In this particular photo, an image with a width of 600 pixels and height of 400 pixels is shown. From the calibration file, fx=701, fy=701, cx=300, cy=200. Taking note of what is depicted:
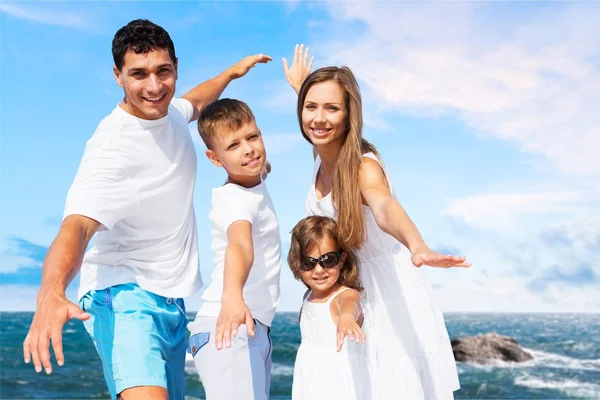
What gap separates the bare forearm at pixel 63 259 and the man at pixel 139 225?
13 centimetres

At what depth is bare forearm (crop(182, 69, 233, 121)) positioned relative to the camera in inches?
193

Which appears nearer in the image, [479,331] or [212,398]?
[212,398]

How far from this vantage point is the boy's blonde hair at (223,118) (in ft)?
12.9

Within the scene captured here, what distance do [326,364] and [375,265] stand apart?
26.7 inches

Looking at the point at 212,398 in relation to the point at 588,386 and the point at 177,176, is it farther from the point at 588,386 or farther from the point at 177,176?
the point at 588,386

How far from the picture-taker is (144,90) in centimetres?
406

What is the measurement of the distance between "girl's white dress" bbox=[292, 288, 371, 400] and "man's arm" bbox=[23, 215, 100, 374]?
4.86 feet

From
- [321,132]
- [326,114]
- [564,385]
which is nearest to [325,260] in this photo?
[321,132]

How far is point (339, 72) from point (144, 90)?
1.16 m

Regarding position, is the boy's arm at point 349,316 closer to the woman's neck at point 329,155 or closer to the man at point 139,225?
the woman's neck at point 329,155

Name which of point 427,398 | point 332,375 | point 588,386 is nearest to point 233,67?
point 332,375

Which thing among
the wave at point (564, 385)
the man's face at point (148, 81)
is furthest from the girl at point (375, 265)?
the wave at point (564, 385)

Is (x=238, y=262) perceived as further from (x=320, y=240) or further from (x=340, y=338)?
(x=320, y=240)

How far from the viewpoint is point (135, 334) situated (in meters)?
3.92
